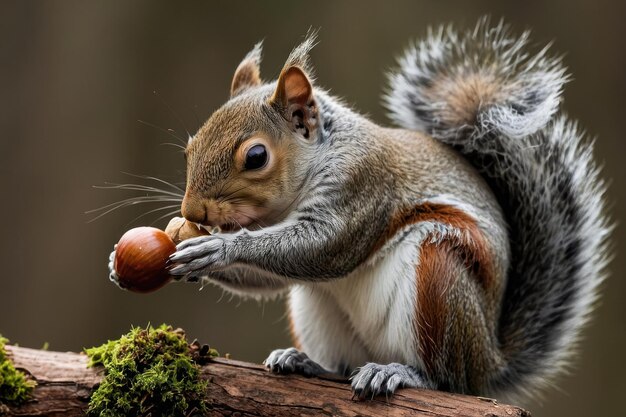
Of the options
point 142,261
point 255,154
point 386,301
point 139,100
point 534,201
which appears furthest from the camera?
point 139,100

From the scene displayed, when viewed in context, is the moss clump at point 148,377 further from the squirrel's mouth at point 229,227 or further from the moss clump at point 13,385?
the squirrel's mouth at point 229,227

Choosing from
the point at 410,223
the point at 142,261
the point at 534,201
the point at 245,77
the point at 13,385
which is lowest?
the point at 13,385

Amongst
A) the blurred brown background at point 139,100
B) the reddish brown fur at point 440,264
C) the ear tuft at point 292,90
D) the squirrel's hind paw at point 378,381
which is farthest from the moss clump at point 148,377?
the blurred brown background at point 139,100

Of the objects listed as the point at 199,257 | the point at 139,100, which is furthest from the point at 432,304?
the point at 139,100

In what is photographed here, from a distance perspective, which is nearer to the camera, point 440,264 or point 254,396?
point 254,396

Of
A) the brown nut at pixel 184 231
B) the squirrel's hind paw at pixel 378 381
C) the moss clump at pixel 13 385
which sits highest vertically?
the brown nut at pixel 184 231

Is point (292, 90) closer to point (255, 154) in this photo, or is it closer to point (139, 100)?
point (255, 154)

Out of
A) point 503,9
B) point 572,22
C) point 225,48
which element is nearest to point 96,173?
point 225,48
